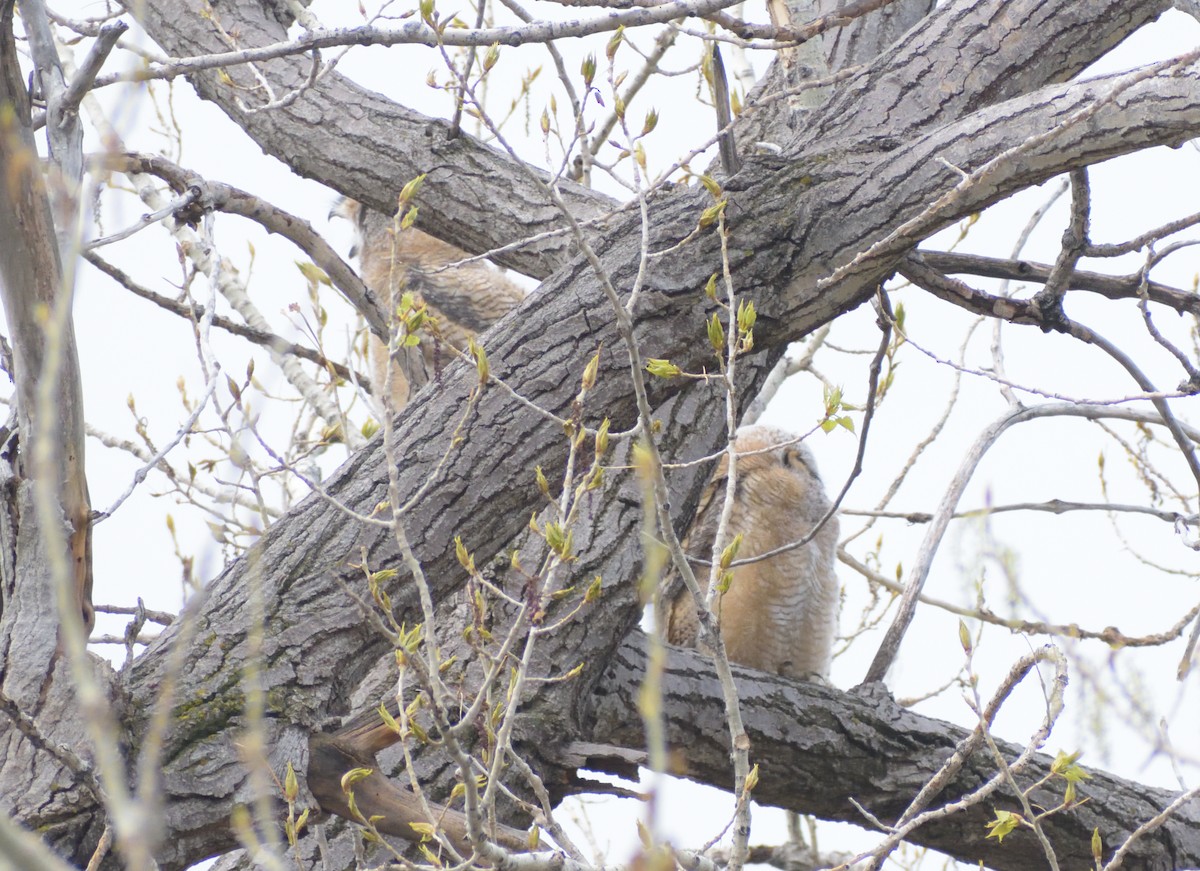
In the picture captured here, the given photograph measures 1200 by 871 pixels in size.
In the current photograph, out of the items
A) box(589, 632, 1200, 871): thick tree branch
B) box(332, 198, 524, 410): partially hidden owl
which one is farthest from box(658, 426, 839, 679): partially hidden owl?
box(332, 198, 524, 410): partially hidden owl

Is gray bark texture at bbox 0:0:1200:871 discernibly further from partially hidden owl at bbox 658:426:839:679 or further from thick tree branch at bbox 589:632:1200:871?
partially hidden owl at bbox 658:426:839:679

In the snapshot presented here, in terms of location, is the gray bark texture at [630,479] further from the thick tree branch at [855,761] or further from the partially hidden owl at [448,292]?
the partially hidden owl at [448,292]

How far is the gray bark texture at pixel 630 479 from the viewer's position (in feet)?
8.09

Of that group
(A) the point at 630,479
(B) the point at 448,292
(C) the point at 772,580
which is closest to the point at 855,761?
(C) the point at 772,580

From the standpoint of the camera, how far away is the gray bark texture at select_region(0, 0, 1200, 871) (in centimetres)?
247

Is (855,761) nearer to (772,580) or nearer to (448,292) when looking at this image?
(772,580)

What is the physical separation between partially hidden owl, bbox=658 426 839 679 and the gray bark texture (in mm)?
737

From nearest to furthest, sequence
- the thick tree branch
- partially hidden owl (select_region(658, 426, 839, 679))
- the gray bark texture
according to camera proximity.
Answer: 1. the gray bark texture
2. the thick tree branch
3. partially hidden owl (select_region(658, 426, 839, 679))

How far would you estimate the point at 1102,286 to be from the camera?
3.18m

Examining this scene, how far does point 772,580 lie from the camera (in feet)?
14.6

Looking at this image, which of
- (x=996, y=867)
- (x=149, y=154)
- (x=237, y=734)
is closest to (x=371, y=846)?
(x=237, y=734)

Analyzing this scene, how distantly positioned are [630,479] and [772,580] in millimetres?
1252

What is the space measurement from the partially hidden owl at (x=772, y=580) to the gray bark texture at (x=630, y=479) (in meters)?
0.74

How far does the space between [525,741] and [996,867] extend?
1842mm
